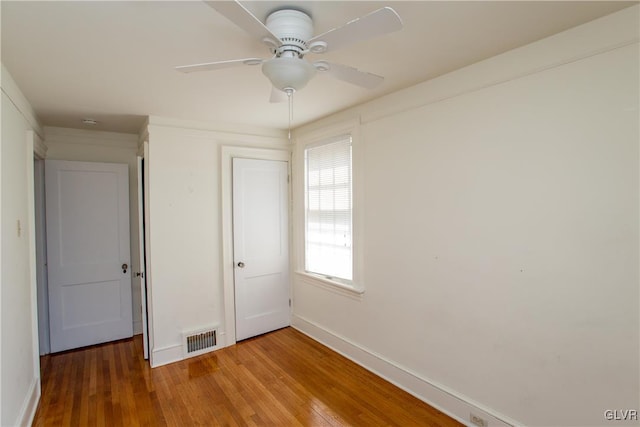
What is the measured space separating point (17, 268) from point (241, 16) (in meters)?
2.37

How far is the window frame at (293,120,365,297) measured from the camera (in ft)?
9.94

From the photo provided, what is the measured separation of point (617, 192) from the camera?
1.58m

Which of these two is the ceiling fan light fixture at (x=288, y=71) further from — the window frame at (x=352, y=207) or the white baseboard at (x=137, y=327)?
the white baseboard at (x=137, y=327)

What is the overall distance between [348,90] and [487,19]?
1149 mm

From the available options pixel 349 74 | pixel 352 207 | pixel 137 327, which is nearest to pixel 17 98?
pixel 349 74

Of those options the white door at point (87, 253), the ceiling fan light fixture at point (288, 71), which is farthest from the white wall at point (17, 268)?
the ceiling fan light fixture at point (288, 71)

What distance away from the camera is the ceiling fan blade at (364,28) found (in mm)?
1125

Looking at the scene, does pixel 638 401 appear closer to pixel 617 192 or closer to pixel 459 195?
pixel 617 192

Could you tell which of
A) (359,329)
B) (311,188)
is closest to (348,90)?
(311,188)

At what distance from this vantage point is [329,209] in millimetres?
3449

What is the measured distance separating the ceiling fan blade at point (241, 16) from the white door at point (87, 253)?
3.35 meters

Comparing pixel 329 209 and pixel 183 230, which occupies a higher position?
pixel 329 209

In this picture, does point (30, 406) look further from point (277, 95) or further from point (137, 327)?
point (277, 95)

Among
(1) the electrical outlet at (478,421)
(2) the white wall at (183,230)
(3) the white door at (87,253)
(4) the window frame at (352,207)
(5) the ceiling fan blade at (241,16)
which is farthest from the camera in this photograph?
(3) the white door at (87,253)
